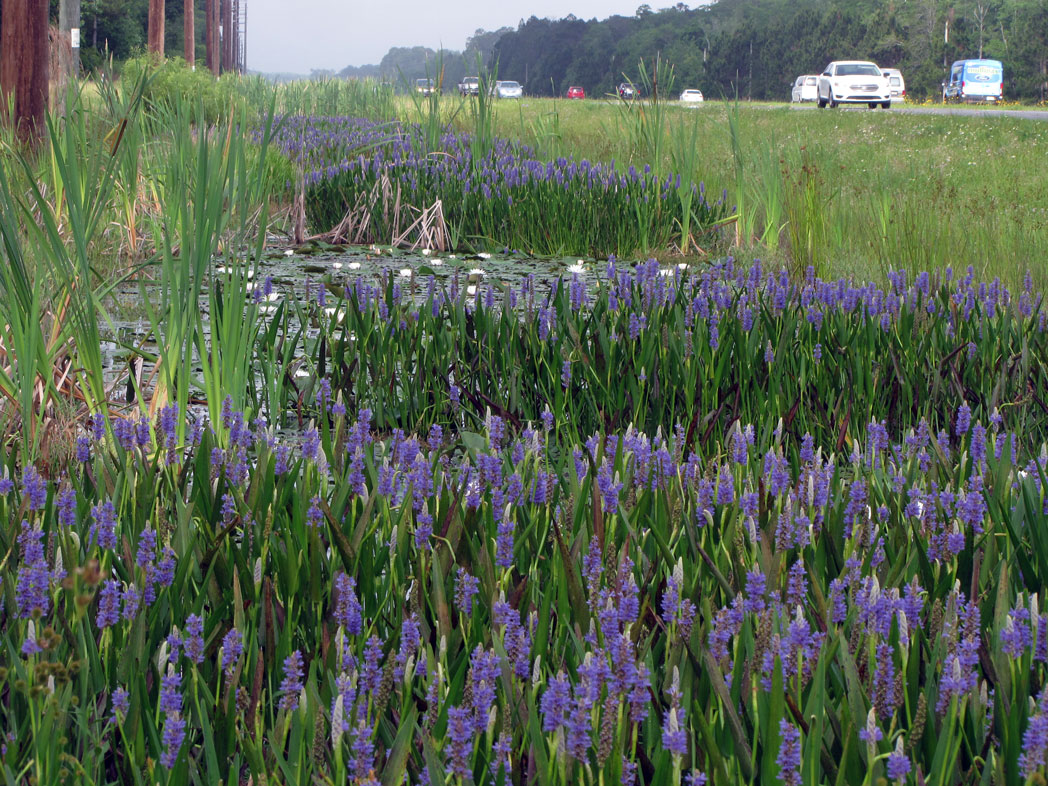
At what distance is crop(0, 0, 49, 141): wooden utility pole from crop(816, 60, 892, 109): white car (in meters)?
31.2

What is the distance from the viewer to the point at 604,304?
422 centimetres


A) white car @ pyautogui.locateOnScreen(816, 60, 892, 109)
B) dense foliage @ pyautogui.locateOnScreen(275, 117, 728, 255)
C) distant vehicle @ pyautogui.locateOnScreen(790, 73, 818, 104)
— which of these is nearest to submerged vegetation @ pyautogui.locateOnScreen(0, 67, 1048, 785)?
dense foliage @ pyautogui.locateOnScreen(275, 117, 728, 255)

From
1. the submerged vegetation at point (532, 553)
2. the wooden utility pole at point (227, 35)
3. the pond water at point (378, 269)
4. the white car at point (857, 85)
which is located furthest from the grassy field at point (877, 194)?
the wooden utility pole at point (227, 35)

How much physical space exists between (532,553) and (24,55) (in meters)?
7.87

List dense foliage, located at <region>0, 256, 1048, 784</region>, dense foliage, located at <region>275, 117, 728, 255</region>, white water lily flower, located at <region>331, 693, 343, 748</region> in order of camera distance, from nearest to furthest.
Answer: white water lily flower, located at <region>331, 693, 343, 748</region> → dense foliage, located at <region>0, 256, 1048, 784</region> → dense foliage, located at <region>275, 117, 728, 255</region>

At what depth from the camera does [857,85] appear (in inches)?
1412

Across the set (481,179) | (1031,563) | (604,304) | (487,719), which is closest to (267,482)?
(487,719)

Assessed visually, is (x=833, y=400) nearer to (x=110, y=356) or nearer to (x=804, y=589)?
(x=804, y=589)

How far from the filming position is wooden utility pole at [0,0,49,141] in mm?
8281

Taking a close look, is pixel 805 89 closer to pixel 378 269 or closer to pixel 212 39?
pixel 212 39

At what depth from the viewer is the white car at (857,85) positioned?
3575cm

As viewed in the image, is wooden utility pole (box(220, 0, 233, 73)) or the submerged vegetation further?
wooden utility pole (box(220, 0, 233, 73))

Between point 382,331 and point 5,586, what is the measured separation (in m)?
2.37

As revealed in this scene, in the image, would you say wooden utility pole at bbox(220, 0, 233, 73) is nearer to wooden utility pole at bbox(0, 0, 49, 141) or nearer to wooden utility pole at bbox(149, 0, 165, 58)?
wooden utility pole at bbox(149, 0, 165, 58)
